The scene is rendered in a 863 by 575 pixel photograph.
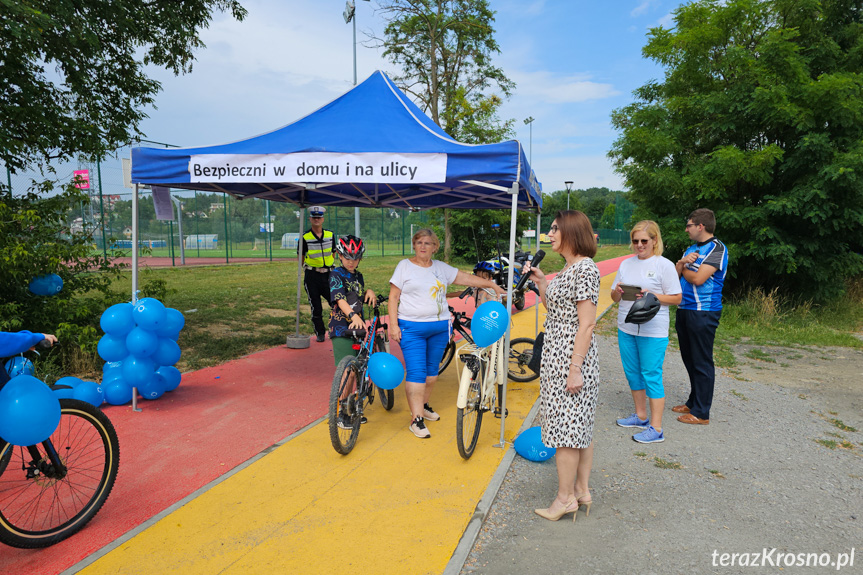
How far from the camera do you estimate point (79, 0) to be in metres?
6.02

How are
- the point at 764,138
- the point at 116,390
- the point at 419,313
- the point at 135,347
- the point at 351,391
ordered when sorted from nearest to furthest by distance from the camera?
the point at 351,391 → the point at 419,313 → the point at 135,347 → the point at 116,390 → the point at 764,138

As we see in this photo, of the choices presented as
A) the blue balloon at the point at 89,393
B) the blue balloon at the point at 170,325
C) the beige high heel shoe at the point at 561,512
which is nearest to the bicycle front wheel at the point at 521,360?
the beige high heel shoe at the point at 561,512

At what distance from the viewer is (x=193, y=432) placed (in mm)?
4309

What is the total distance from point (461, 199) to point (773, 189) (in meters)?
8.33

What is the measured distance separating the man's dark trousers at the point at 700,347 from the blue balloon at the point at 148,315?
490 centimetres

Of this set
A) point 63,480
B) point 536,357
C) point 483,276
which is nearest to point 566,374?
point 536,357

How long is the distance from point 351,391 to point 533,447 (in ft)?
4.93

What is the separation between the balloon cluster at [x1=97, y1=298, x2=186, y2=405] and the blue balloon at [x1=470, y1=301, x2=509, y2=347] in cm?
300

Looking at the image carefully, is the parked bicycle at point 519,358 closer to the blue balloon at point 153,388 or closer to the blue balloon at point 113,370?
the blue balloon at point 153,388

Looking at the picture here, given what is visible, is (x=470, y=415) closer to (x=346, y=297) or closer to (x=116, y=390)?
(x=346, y=297)

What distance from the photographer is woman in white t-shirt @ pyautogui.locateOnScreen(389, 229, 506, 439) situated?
4.09 metres

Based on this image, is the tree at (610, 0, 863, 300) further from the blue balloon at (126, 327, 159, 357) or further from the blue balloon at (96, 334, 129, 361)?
the blue balloon at (96, 334, 129, 361)

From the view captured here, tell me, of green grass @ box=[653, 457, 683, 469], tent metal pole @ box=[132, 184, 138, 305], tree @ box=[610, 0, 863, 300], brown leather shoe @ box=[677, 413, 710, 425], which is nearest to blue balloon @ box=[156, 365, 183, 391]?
tent metal pole @ box=[132, 184, 138, 305]

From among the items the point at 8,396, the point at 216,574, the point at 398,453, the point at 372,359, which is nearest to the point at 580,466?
the point at 398,453
